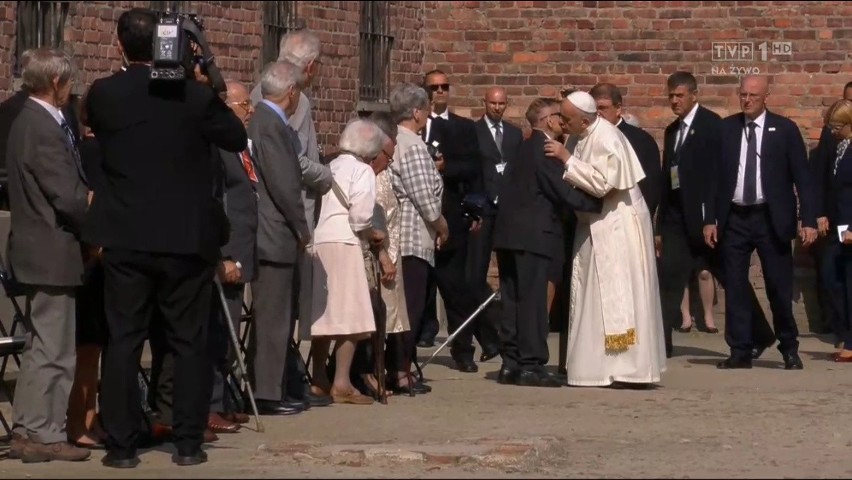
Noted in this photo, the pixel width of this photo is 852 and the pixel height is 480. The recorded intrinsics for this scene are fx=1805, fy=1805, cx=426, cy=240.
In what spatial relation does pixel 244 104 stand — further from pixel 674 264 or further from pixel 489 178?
pixel 674 264

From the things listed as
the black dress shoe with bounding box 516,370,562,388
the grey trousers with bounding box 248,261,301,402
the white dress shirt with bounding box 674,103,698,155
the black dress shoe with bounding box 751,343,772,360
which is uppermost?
the white dress shirt with bounding box 674,103,698,155

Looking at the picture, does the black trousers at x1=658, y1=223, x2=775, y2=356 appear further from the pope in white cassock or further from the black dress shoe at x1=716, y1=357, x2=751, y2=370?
the pope in white cassock

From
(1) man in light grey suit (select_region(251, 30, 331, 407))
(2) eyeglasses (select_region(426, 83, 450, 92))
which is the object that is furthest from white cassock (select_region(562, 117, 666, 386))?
(2) eyeglasses (select_region(426, 83, 450, 92))

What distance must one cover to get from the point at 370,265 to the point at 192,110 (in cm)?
301

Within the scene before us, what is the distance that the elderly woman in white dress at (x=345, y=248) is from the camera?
10.5 meters

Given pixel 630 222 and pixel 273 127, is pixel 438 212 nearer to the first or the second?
pixel 630 222

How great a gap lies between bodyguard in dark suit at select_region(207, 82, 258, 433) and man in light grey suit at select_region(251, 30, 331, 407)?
1.84 ft

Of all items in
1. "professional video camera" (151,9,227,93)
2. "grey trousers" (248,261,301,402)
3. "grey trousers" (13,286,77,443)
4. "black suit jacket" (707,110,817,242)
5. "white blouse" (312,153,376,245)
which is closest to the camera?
"professional video camera" (151,9,227,93)

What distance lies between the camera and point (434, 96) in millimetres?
14539

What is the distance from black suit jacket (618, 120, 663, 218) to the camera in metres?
13.7

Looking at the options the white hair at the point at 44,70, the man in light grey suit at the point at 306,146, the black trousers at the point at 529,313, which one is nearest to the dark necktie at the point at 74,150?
the white hair at the point at 44,70

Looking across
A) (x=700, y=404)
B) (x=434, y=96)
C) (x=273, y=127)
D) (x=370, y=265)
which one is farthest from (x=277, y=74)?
(x=434, y=96)

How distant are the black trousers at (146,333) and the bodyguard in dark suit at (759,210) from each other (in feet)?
19.0

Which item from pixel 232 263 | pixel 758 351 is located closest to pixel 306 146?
pixel 232 263
